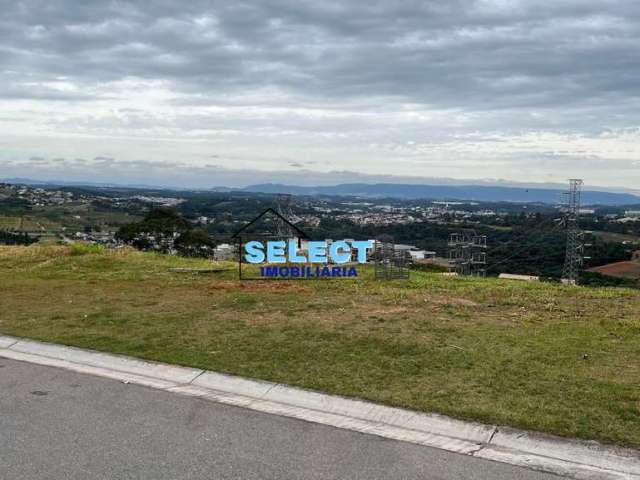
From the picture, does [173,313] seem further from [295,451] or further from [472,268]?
[472,268]

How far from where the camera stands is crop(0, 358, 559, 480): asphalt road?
379 centimetres

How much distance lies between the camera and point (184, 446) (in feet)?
13.8

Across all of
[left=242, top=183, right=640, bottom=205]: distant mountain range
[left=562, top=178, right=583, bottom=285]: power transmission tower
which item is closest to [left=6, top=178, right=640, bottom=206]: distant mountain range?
[left=242, top=183, right=640, bottom=205]: distant mountain range

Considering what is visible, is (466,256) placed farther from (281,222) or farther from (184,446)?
(184,446)

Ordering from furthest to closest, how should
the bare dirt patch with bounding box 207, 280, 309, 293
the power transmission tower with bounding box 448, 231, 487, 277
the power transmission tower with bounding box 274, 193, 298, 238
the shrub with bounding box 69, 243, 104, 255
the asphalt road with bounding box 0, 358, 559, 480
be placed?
the power transmission tower with bounding box 448, 231, 487, 277
the shrub with bounding box 69, 243, 104, 255
the power transmission tower with bounding box 274, 193, 298, 238
the bare dirt patch with bounding box 207, 280, 309, 293
the asphalt road with bounding box 0, 358, 559, 480

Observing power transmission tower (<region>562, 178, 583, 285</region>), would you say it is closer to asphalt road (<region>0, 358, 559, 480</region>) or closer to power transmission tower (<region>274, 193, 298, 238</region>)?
power transmission tower (<region>274, 193, 298, 238</region>)

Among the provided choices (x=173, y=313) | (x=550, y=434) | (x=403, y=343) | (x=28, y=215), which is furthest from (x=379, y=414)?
(x=28, y=215)

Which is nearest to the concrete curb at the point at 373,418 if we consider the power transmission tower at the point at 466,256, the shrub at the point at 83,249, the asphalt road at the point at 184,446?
the asphalt road at the point at 184,446

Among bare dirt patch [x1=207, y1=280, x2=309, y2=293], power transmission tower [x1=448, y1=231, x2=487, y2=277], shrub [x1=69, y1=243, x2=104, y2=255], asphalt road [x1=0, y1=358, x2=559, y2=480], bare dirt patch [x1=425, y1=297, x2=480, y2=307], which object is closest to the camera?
asphalt road [x1=0, y1=358, x2=559, y2=480]

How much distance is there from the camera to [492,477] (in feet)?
12.2

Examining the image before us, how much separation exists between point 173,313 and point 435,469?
5624 mm

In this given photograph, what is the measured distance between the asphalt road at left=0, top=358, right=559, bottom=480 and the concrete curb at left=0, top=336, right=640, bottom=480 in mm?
145

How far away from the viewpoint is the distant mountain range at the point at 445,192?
273ft

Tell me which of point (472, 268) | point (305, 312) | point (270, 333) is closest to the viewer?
point (270, 333)
